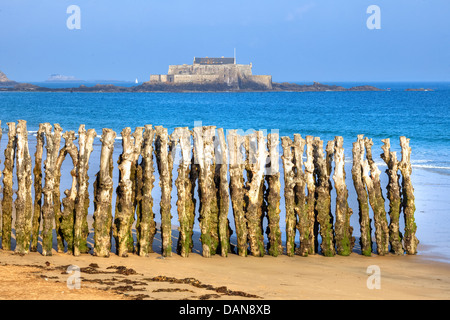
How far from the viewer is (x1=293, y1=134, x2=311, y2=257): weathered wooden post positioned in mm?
10102

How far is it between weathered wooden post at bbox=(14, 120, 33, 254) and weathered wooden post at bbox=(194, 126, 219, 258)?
8.55ft

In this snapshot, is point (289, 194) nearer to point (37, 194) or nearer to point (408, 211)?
point (408, 211)

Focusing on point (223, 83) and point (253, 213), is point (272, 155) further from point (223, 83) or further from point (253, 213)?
point (223, 83)

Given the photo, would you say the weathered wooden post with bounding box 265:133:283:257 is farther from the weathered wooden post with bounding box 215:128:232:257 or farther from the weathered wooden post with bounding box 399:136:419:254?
the weathered wooden post with bounding box 399:136:419:254

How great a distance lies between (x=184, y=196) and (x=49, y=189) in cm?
205

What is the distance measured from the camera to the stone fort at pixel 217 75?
140 m

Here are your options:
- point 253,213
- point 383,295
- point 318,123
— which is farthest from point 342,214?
point 318,123

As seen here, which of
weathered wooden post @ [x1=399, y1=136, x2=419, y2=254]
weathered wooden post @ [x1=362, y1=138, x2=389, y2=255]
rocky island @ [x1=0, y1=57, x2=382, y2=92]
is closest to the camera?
weathered wooden post @ [x1=362, y1=138, x2=389, y2=255]

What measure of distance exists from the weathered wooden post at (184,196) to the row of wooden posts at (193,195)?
2cm

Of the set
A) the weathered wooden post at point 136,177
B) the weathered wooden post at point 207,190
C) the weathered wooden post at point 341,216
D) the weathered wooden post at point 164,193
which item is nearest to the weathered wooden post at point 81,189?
the weathered wooden post at point 136,177

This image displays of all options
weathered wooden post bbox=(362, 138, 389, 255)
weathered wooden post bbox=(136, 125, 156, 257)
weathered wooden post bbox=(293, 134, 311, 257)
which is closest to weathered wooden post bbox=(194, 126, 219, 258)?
weathered wooden post bbox=(136, 125, 156, 257)

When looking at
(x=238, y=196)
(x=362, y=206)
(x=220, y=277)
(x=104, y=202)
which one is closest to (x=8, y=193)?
(x=104, y=202)

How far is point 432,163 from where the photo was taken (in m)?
24.6

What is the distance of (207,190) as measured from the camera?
9930 mm
